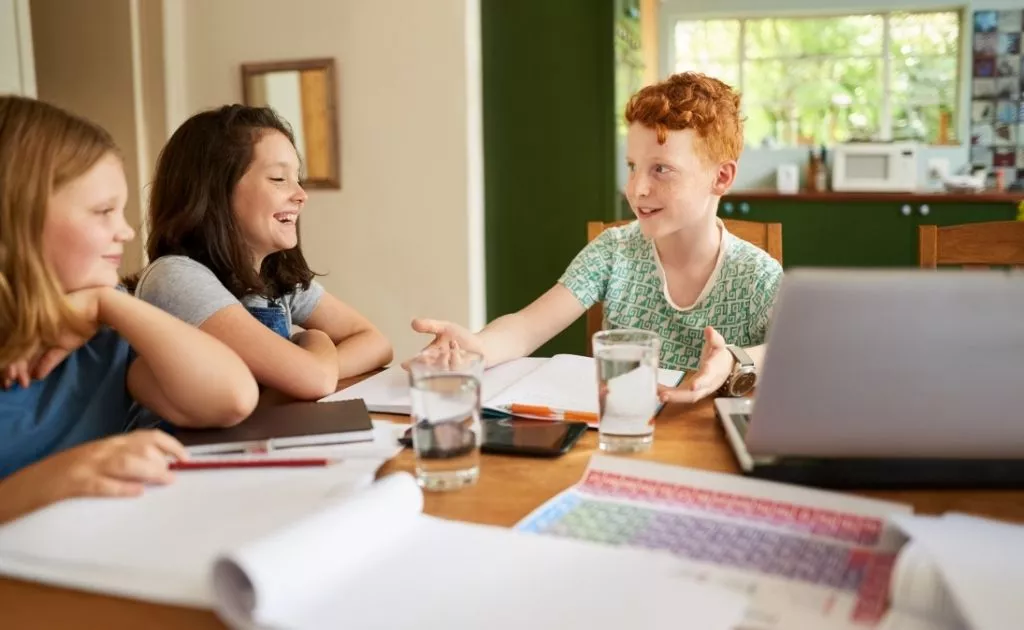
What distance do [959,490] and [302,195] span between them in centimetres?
115

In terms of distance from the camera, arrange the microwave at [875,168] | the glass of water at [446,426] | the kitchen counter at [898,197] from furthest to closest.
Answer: the microwave at [875,168] < the kitchen counter at [898,197] < the glass of water at [446,426]

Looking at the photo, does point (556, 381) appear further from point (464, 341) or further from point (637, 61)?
point (637, 61)

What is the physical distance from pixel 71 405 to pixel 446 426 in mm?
499

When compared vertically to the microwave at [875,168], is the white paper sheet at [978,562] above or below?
below

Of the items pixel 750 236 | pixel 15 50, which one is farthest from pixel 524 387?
pixel 15 50

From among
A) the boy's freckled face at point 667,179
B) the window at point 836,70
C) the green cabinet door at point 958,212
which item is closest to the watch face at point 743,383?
the boy's freckled face at point 667,179

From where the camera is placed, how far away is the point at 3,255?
3.06 feet

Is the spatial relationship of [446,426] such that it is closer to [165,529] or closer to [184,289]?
[165,529]

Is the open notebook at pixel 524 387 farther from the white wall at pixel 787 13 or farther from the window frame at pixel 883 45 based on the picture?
the window frame at pixel 883 45

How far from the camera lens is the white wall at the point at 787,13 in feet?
17.3

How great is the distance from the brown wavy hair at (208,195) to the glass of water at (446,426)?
75 cm

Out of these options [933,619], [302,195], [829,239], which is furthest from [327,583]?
[829,239]

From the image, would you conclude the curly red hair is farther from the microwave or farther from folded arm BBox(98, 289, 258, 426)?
the microwave

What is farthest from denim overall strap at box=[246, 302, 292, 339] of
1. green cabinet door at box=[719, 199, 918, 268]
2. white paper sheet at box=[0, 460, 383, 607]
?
green cabinet door at box=[719, 199, 918, 268]
